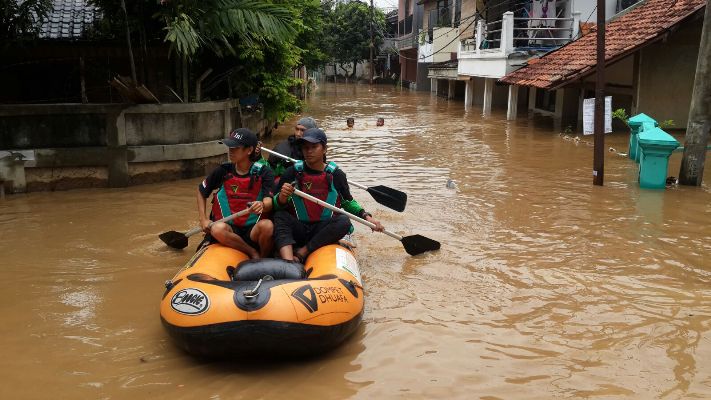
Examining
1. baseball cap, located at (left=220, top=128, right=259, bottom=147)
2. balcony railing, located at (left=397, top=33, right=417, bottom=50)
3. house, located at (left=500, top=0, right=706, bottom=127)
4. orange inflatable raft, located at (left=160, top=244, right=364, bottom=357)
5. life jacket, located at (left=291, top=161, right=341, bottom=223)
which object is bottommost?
orange inflatable raft, located at (left=160, top=244, right=364, bottom=357)

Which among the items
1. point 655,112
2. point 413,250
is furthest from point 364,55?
point 413,250

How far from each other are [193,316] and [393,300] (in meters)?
2.13

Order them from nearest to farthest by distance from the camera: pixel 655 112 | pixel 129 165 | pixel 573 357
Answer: pixel 573 357 < pixel 129 165 < pixel 655 112

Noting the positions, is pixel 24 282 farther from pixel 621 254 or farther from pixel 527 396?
pixel 621 254

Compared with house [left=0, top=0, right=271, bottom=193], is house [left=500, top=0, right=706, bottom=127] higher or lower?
higher

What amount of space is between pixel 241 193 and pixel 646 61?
13163 millimetres

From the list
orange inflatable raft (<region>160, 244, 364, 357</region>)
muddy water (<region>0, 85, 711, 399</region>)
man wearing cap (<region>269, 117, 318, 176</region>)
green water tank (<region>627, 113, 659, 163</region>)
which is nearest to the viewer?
orange inflatable raft (<region>160, 244, 364, 357</region>)

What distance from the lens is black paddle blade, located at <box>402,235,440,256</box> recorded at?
7.02m

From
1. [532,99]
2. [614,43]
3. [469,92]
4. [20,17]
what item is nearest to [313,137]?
[20,17]

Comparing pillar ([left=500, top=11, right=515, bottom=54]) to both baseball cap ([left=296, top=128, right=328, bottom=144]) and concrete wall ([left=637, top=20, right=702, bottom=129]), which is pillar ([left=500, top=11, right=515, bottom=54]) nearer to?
concrete wall ([left=637, top=20, right=702, bottom=129])

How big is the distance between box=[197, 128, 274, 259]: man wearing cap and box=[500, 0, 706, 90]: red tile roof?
1115cm

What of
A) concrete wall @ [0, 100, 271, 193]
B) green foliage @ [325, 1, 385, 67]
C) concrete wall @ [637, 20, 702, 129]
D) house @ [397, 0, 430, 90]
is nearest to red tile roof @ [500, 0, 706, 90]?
concrete wall @ [637, 20, 702, 129]

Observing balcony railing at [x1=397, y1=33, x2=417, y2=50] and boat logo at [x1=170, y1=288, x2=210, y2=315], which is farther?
balcony railing at [x1=397, y1=33, x2=417, y2=50]

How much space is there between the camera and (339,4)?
53.2 meters
